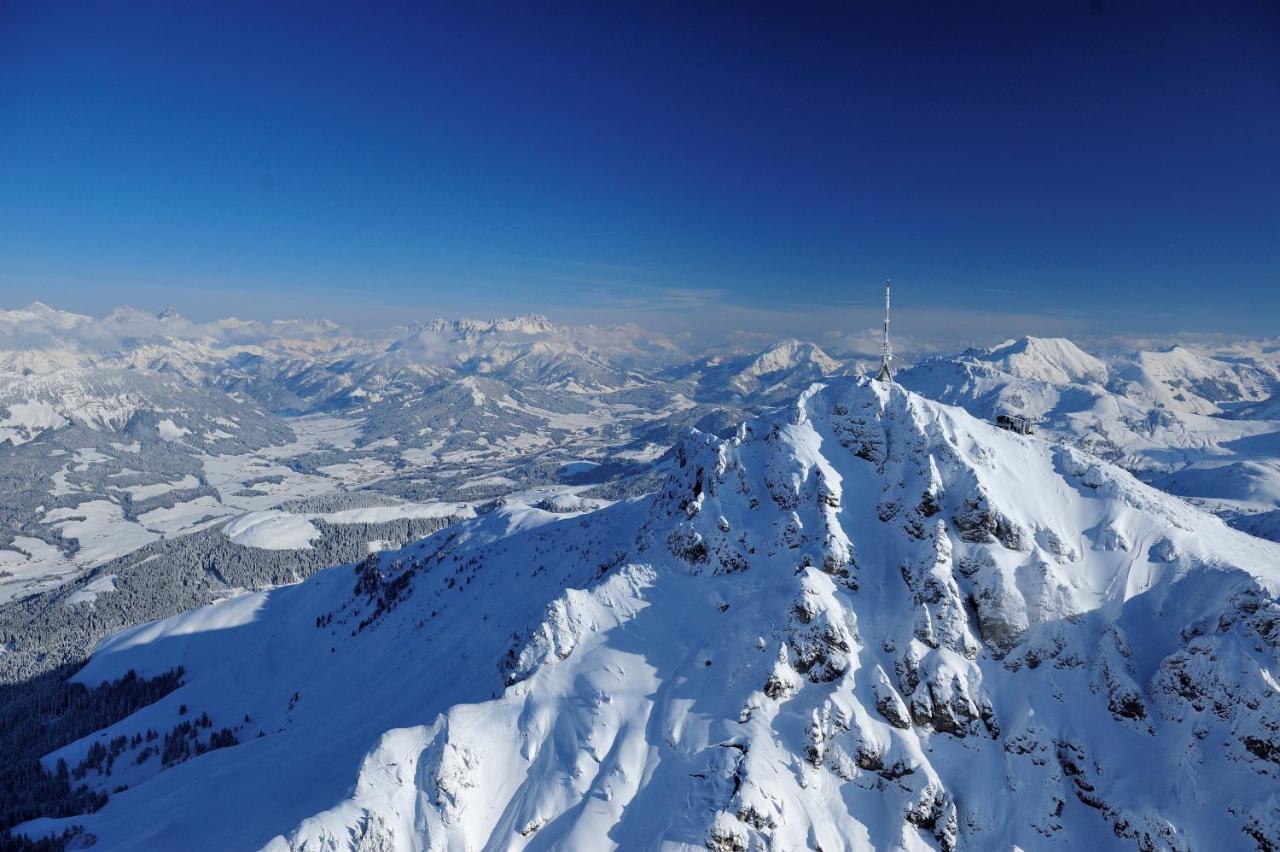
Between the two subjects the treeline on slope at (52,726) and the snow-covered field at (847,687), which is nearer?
the snow-covered field at (847,687)

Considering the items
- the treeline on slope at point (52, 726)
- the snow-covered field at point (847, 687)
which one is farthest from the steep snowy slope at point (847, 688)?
the treeline on slope at point (52, 726)

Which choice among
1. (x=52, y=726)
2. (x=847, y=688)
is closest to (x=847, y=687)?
(x=847, y=688)

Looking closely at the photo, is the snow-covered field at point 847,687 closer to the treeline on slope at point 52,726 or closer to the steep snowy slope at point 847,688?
the steep snowy slope at point 847,688

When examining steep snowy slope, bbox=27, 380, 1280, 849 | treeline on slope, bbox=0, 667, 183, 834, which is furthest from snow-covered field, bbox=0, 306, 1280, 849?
treeline on slope, bbox=0, 667, 183, 834

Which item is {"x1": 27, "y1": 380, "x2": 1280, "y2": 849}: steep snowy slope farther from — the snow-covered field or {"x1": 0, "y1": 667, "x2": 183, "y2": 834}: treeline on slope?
{"x1": 0, "y1": 667, "x2": 183, "y2": 834}: treeline on slope

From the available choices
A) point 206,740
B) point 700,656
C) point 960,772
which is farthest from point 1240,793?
point 206,740

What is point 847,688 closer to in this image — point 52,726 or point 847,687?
point 847,687
